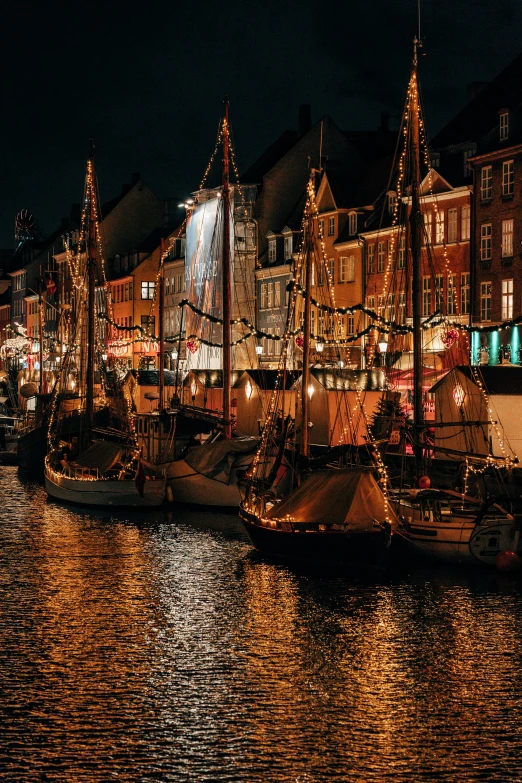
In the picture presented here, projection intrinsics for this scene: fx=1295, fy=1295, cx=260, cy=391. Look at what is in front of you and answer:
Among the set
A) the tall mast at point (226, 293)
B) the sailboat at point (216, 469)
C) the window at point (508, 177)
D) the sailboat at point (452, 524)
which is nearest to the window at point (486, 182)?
the window at point (508, 177)

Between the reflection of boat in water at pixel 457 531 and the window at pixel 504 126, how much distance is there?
103 ft

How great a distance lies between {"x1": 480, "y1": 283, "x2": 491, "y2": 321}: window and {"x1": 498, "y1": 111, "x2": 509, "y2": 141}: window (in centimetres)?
715

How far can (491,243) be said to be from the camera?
2501 inches

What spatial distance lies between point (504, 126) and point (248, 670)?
145 feet

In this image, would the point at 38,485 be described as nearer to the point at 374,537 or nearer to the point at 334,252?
the point at 334,252

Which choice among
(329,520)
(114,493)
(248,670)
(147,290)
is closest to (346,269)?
(114,493)

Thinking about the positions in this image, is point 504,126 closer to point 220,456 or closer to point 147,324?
point 220,456

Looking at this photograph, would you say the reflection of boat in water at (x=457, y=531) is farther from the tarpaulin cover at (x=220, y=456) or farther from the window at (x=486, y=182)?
the window at (x=486, y=182)

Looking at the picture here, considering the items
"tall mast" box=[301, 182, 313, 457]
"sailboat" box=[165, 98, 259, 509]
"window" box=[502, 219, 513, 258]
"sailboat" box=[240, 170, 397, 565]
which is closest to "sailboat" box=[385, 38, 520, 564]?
"sailboat" box=[240, 170, 397, 565]

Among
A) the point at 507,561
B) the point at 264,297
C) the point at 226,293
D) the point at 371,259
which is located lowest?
the point at 507,561

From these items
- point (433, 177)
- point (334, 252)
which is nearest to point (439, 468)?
point (433, 177)

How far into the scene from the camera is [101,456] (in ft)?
172

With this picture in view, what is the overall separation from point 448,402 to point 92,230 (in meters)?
21.6

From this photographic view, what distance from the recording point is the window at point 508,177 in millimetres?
61688
